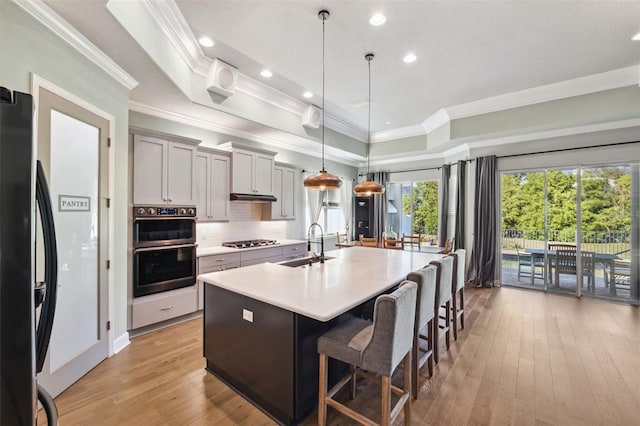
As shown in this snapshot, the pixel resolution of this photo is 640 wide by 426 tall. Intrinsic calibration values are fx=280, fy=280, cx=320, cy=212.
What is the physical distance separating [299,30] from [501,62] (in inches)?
104

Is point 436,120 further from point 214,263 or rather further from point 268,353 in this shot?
point 268,353

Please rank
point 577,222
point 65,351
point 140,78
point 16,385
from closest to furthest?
point 16,385
point 65,351
point 140,78
point 577,222

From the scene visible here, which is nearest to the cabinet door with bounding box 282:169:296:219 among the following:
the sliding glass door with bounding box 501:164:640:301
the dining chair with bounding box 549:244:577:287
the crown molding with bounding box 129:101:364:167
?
the crown molding with bounding box 129:101:364:167

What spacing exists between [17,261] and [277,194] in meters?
4.67

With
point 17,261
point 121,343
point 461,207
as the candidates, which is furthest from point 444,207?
point 17,261

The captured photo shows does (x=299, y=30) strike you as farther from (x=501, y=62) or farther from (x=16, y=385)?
(x=16, y=385)

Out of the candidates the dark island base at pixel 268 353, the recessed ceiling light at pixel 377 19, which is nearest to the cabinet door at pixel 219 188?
the dark island base at pixel 268 353

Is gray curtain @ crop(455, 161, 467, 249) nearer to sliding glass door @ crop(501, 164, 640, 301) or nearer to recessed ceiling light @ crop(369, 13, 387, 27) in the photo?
sliding glass door @ crop(501, 164, 640, 301)

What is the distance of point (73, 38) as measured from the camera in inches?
87.0

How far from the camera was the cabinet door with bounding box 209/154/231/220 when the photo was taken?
4.24 metres

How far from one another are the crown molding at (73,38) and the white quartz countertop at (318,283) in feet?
7.02

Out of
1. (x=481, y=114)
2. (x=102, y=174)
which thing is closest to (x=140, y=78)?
(x=102, y=174)

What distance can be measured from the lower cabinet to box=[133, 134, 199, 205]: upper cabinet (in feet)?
3.74

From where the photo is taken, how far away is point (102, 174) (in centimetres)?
269
